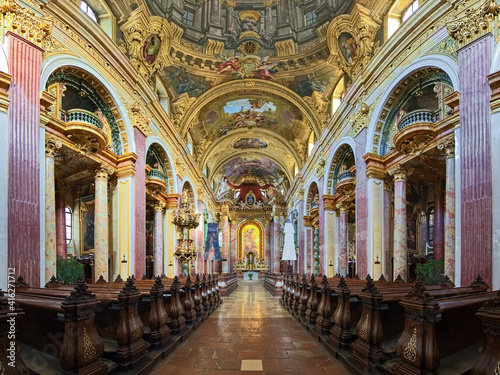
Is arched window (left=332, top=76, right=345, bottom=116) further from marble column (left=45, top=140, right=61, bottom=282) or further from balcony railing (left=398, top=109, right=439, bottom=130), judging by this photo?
marble column (left=45, top=140, right=61, bottom=282)

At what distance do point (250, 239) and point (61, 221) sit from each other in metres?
26.5

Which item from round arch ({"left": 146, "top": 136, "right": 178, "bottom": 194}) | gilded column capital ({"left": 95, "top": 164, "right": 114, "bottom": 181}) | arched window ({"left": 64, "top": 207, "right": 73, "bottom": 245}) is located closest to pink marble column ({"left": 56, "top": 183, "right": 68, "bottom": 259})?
arched window ({"left": 64, "top": 207, "right": 73, "bottom": 245})

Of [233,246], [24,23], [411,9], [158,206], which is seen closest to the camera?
[24,23]

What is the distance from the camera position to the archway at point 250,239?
1472 inches

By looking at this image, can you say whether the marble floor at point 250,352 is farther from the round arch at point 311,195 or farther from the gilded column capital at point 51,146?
the round arch at point 311,195

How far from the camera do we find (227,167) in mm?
33375

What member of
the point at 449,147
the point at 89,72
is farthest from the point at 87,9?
the point at 449,147

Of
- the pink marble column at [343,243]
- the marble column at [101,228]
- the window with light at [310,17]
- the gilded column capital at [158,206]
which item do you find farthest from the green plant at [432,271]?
the gilded column capital at [158,206]

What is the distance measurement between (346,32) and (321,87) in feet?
13.2

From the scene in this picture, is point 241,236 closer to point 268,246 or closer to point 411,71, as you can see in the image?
point 268,246

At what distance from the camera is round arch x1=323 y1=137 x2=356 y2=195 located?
45.1ft

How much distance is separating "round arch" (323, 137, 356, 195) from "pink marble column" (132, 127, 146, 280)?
26.2ft

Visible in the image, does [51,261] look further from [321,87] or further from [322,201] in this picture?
[321,87]

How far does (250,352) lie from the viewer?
17.5 ft
